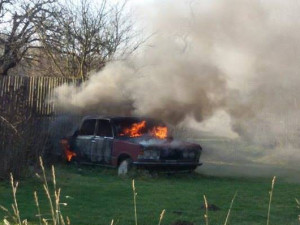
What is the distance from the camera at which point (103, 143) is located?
53.2 feet

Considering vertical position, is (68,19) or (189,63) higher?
(68,19)

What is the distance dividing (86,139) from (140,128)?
1.74 m

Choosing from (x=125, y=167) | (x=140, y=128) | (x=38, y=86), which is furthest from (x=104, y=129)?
(x=38, y=86)

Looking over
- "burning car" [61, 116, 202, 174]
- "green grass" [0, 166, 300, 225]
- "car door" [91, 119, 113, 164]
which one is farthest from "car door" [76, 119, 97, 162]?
"green grass" [0, 166, 300, 225]

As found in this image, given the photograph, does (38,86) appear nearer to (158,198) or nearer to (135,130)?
(135,130)

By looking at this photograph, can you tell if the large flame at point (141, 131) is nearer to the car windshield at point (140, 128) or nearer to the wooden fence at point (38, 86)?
the car windshield at point (140, 128)

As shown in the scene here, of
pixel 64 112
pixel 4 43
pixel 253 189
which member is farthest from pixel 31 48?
pixel 253 189

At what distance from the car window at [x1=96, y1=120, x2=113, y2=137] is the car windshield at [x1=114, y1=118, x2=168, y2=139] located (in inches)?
9.8

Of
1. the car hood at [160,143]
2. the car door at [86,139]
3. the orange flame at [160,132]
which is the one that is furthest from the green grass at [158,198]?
the orange flame at [160,132]

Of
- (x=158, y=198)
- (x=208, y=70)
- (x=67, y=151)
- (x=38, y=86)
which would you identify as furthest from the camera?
(x=38, y=86)

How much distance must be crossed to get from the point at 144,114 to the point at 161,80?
156 cm

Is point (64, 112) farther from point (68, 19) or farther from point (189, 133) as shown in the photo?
point (68, 19)

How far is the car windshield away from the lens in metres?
16.1

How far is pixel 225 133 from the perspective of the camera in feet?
78.8
